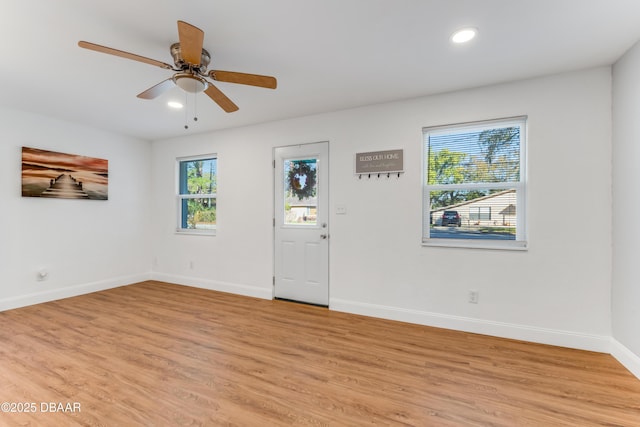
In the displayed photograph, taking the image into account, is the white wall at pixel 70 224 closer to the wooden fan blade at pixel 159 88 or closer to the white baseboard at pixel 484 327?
the wooden fan blade at pixel 159 88

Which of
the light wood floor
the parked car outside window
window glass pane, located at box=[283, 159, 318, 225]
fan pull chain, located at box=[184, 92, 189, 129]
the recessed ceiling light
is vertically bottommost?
the light wood floor

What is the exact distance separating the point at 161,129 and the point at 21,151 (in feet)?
5.41

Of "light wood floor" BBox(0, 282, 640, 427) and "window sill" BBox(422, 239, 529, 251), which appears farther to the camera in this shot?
"window sill" BBox(422, 239, 529, 251)

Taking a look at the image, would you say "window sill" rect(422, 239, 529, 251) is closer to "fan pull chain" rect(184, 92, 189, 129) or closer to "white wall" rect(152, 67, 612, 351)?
"white wall" rect(152, 67, 612, 351)

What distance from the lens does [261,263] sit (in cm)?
420

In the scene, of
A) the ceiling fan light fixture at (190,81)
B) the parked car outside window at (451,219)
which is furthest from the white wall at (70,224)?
the parked car outside window at (451,219)

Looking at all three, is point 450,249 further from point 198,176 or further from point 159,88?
point 198,176

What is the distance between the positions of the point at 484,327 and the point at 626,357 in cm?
100

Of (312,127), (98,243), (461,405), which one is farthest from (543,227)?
(98,243)

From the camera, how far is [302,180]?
3967 millimetres

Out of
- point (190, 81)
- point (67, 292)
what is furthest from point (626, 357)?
point (67, 292)

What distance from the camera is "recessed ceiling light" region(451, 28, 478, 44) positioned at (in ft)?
6.74

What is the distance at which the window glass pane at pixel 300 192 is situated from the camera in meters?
3.90

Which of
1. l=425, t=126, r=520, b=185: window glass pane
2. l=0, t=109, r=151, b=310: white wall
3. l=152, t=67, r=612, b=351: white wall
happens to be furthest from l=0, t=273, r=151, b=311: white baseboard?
l=425, t=126, r=520, b=185: window glass pane
